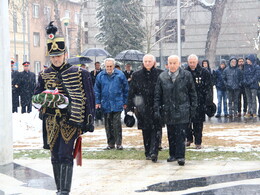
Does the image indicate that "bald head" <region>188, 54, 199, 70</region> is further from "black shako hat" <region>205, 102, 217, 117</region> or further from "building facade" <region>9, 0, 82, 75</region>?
"building facade" <region>9, 0, 82, 75</region>

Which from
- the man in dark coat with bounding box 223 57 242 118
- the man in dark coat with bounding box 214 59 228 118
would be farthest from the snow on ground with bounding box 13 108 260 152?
the man in dark coat with bounding box 214 59 228 118

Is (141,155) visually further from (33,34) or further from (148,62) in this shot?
(33,34)

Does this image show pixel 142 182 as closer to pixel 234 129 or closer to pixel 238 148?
pixel 238 148

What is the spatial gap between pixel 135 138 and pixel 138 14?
82.8ft

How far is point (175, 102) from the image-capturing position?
9859 mm

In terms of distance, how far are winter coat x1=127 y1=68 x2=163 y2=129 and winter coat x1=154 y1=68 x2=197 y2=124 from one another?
0.39 meters

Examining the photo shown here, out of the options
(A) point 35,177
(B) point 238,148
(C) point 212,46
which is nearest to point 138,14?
(C) point 212,46

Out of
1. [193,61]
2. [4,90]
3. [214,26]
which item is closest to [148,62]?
[193,61]

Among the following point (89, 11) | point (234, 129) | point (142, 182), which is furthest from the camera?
point (89, 11)

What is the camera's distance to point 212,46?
4038cm

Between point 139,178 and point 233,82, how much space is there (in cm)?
1098

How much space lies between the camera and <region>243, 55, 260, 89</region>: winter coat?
60.4ft

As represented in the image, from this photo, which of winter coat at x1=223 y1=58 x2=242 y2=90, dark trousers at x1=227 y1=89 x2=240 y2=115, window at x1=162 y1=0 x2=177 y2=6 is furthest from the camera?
window at x1=162 y1=0 x2=177 y2=6

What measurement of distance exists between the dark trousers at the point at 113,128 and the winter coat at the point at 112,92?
14 centimetres
